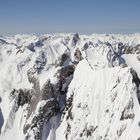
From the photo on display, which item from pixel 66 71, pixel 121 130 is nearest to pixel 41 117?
pixel 66 71

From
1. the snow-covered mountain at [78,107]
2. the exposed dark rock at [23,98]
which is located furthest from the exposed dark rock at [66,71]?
Answer: the exposed dark rock at [23,98]

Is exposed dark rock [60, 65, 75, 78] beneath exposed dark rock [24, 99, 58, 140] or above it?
above

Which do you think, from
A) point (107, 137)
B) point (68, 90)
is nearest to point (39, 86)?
point (68, 90)

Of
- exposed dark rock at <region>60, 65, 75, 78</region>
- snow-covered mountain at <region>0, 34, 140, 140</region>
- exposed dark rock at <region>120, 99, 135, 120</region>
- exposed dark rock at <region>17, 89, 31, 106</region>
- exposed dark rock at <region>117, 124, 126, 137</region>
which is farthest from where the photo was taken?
exposed dark rock at <region>17, 89, 31, 106</region>

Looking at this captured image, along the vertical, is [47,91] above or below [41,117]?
above

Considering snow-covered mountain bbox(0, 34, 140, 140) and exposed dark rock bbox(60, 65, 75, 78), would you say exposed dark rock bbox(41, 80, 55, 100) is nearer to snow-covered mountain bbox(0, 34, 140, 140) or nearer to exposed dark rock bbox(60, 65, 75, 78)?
snow-covered mountain bbox(0, 34, 140, 140)

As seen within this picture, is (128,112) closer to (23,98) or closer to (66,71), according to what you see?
(66,71)

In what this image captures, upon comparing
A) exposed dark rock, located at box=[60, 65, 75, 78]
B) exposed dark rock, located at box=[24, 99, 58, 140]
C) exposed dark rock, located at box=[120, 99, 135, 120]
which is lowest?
exposed dark rock, located at box=[24, 99, 58, 140]

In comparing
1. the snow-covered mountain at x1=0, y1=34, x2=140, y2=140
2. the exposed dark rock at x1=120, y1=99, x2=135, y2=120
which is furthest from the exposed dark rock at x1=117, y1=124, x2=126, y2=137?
the exposed dark rock at x1=120, y1=99, x2=135, y2=120

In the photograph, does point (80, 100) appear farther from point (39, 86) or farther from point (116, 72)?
point (39, 86)

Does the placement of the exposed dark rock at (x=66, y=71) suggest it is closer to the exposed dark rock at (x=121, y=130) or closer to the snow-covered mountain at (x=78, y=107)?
the snow-covered mountain at (x=78, y=107)

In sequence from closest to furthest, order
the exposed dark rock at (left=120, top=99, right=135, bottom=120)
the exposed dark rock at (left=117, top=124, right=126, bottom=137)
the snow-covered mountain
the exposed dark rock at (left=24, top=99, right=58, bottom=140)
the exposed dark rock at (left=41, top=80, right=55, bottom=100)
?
the exposed dark rock at (left=117, top=124, right=126, bottom=137) < the exposed dark rock at (left=120, top=99, right=135, bottom=120) < the snow-covered mountain < the exposed dark rock at (left=24, top=99, right=58, bottom=140) < the exposed dark rock at (left=41, top=80, right=55, bottom=100)

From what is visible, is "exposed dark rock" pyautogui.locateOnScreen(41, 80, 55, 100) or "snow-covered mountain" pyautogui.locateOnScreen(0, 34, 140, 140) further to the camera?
"exposed dark rock" pyautogui.locateOnScreen(41, 80, 55, 100)
